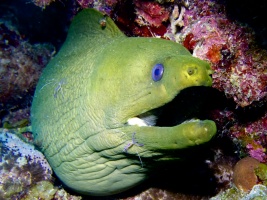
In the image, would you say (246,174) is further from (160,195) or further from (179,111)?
(179,111)

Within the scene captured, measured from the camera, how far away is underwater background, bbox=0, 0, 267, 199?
2.79 metres

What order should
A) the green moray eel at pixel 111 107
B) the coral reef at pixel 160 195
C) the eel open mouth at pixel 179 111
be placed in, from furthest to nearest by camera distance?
the coral reef at pixel 160 195 → the eel open mouth at pixel 179 111 → the green moray eel at pixel 111 107

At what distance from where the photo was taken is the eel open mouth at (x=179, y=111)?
2270mm

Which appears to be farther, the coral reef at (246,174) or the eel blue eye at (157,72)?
the coral reef at (246,174)

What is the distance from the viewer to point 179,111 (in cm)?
239

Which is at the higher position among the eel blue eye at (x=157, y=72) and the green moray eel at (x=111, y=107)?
the eel blue eye at (x=157, y=72)

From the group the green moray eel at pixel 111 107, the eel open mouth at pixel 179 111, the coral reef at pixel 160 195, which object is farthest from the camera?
the coral reef at pixel 160 195

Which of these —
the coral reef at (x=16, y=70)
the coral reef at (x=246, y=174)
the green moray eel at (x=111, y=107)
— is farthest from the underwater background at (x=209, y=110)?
the coral reef at (x=16, y=70)

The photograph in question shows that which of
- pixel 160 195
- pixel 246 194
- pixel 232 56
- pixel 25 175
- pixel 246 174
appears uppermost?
pixel 232 56

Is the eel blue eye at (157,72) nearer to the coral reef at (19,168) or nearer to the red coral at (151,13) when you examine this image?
the red coral at (151,13)

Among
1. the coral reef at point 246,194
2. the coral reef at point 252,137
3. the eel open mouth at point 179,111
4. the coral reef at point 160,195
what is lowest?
the coral reef at point 160,195

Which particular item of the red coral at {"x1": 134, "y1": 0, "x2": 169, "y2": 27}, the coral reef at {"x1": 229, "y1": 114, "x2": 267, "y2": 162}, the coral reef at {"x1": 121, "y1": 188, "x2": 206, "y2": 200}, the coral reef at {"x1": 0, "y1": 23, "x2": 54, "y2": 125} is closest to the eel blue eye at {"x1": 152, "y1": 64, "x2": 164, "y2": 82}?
the red coral at {"x1": 134, "y1": 0, "x2": 169, "y2": 27}

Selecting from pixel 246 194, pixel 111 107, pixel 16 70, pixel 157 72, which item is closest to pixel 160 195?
pixel 246 194

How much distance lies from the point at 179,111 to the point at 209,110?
1.16 meters
